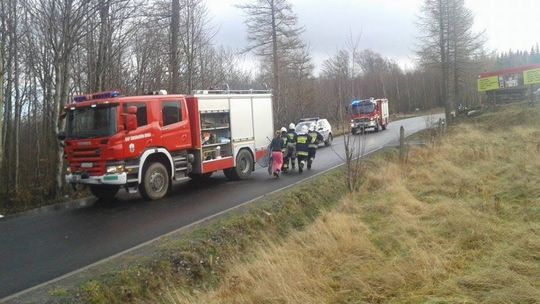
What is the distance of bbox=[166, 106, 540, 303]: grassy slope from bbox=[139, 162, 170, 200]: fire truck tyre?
164 inches

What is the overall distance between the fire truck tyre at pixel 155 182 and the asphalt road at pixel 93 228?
231 mm

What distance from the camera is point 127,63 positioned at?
817 inches

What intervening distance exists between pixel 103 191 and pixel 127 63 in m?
10.5

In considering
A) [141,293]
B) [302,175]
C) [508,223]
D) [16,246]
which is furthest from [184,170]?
[508,223]

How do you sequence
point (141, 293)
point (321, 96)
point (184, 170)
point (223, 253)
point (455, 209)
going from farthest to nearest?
1. point (321, 96)
2. point (184, 170)
3. point (455, 209)
4. point (223, 253)
5. point (141, 293)

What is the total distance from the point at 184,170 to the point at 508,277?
9.17 meters

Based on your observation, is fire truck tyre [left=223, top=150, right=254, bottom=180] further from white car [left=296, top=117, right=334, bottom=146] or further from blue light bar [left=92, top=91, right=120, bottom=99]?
white car [left=296, top=117, right=334, bottom=146]

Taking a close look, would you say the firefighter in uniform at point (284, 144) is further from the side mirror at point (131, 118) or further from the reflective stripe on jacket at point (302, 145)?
the side mirror at point (131, 118)

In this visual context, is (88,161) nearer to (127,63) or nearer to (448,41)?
(127,63)

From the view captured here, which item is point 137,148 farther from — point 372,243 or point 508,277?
point 508,277

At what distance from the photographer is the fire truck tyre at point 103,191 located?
1173 cm

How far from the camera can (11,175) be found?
17703 mm

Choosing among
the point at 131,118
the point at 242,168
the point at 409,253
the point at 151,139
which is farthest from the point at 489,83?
the point at 409,253

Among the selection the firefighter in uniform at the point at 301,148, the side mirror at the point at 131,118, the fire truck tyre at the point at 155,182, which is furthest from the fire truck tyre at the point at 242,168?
the side mirror at the point at 131,118
